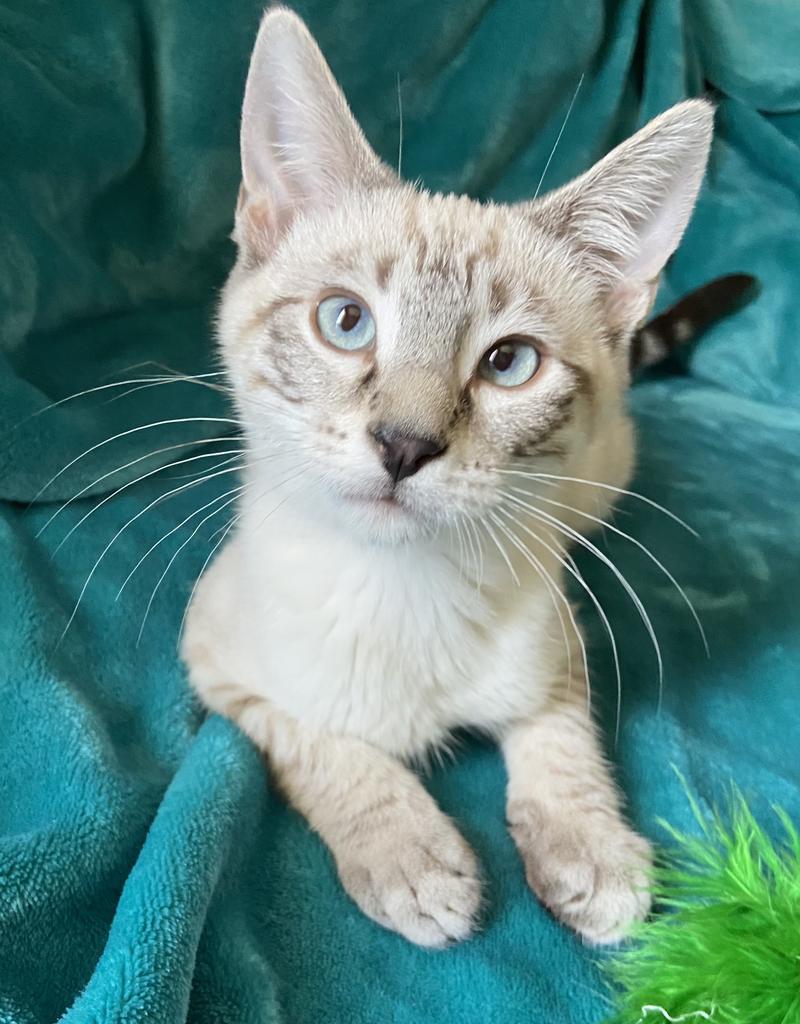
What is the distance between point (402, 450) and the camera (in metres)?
0.86

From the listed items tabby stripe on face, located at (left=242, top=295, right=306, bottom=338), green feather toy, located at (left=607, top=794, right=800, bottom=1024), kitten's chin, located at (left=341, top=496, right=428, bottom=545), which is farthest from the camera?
tabby stripe on face, located at (left=242, top=295, right=306, bottom=338)

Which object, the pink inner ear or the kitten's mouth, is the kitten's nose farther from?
the pink inner ear

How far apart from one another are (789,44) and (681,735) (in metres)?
1.73

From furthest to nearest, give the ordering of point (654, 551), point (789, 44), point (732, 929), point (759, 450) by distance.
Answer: point (789, 44)
point (759, 450)
point (654, 551)
point (732, 929)

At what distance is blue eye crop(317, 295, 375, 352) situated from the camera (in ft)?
3.22

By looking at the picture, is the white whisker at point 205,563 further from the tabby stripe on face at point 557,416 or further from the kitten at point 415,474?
the tabby stripe on face at point 557,416

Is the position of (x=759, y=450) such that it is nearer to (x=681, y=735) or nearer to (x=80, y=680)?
(x=681, y=735)

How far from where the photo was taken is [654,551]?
5.47ft

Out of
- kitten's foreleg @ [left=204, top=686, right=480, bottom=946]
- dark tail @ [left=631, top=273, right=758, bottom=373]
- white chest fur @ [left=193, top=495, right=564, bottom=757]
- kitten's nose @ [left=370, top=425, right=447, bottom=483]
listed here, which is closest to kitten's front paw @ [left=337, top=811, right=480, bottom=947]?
kitten's foreleg @ [left=204, top=686, right=480, bottom=946]

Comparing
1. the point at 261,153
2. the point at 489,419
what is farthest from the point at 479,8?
the point at 489,419

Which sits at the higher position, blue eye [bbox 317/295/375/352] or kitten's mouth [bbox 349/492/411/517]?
blue eye [bbox 317/295/375/352]

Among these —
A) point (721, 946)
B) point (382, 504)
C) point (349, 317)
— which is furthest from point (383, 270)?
point (721, 946)

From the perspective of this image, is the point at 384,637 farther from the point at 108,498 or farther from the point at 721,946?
the point at 108,498

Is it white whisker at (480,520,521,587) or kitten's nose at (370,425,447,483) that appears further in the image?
white whisker at (480,520,521,587)
